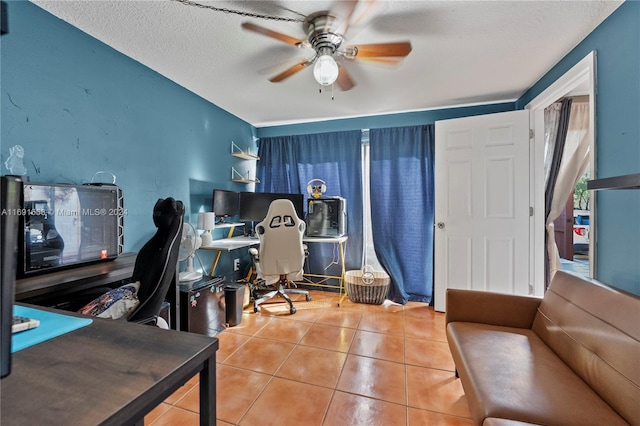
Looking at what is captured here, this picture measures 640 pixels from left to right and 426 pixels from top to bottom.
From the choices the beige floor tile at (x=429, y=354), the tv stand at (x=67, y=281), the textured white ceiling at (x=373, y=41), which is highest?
the textured white ceiling at (x=373, y=41)

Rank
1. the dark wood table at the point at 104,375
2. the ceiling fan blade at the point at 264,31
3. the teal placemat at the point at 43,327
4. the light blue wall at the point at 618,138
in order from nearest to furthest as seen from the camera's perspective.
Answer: the dark wood table at the point at 104,375
the teal placemat at the point at 43,327
the light blue wall at the point at 618,138
the ceiling fan blade at the point at 264,31

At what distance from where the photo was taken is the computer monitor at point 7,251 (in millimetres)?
314

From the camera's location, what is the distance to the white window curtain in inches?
103

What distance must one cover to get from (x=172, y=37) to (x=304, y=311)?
2.63 m

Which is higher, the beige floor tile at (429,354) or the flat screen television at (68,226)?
the flat screen television at (68,226)

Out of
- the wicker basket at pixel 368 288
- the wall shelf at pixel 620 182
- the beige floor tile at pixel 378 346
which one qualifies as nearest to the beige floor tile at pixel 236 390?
the beige floor tile at pixel 378 346

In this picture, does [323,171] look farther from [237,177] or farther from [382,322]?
[382,322]

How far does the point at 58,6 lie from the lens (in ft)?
5.20

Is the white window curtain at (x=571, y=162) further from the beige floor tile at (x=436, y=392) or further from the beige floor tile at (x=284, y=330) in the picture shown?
the beige floor tile at (x=284, y=330)

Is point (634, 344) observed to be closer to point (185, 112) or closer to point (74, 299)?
point (74, 299)

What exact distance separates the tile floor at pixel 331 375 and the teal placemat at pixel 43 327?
0.95 m

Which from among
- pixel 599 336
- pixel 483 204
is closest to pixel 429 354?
pixel 599 336

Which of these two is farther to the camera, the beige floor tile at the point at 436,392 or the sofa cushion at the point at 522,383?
the beige floor tile at the point at 436,392

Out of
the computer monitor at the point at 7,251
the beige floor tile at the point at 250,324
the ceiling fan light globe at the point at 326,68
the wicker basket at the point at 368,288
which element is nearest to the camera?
the computer monitor at the point at 7,251
